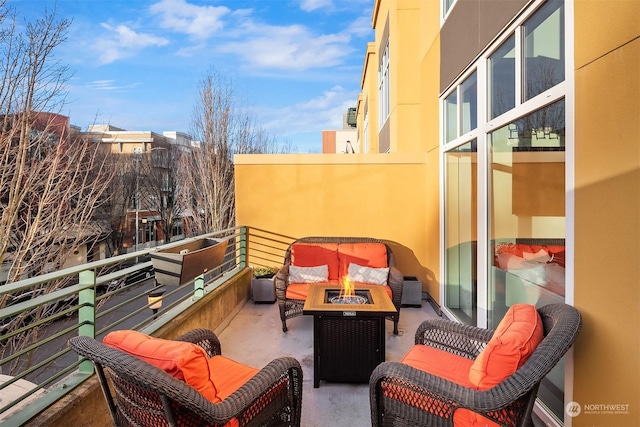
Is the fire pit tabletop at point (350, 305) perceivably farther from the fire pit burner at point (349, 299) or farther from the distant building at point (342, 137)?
the distant building at point (342, 137)

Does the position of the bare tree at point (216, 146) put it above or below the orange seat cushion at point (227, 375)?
above

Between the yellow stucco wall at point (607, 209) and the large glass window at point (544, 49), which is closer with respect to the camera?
the yellow stucco wall at point (607, 209)

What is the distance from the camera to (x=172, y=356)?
5.12ft

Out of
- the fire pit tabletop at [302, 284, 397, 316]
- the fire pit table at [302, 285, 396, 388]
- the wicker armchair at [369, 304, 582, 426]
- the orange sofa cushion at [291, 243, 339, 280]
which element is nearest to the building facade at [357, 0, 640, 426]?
the wicker armchair at [369, 304, 582, 426]

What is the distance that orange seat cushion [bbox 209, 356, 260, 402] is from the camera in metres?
2.15

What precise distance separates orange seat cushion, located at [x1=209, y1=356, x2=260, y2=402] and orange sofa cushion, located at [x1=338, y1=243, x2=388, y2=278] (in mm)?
3078

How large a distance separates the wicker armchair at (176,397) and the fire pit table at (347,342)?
99cm

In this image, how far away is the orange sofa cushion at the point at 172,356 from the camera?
1550 millimetres

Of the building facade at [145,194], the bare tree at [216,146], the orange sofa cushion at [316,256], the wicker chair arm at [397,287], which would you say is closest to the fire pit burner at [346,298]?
the wicker chair arm at [397,287]

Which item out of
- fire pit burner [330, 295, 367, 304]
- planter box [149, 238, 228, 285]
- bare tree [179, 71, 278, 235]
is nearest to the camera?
planter box [149, 238, 228, 285]

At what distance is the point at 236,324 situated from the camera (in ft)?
15.6

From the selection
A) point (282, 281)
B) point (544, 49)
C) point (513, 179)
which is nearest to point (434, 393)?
point (513, 179)

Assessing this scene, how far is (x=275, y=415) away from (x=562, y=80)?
2797 mm

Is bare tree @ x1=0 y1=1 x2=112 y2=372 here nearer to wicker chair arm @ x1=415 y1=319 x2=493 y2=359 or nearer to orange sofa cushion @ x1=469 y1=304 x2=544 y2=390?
wicker chair arm @ x1=415 y1=319 x2=493 y2=359
